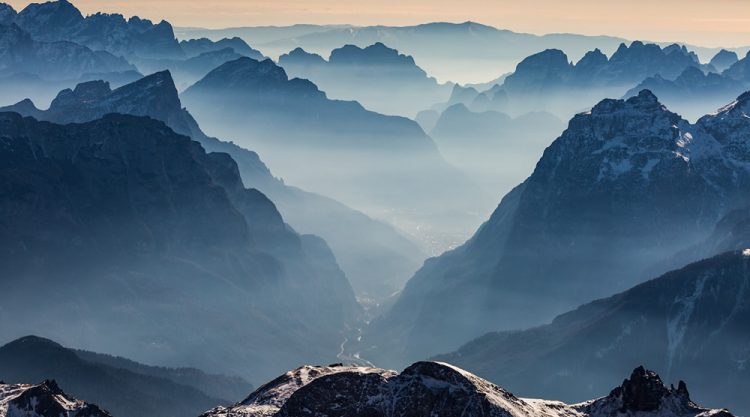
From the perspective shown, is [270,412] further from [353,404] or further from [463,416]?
[463,416]

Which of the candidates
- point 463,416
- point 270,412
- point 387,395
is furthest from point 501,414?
point 270,412

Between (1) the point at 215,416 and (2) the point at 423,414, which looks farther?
(1) the point at 215,416

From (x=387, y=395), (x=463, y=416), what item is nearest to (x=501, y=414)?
(x=463, y=416)

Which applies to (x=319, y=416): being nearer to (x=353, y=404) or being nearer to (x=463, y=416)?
(x=353, y=404)

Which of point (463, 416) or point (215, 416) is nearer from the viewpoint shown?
point (463, 416)

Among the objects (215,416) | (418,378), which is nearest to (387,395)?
(418,378)

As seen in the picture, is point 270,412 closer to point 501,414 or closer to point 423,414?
point 423,414
